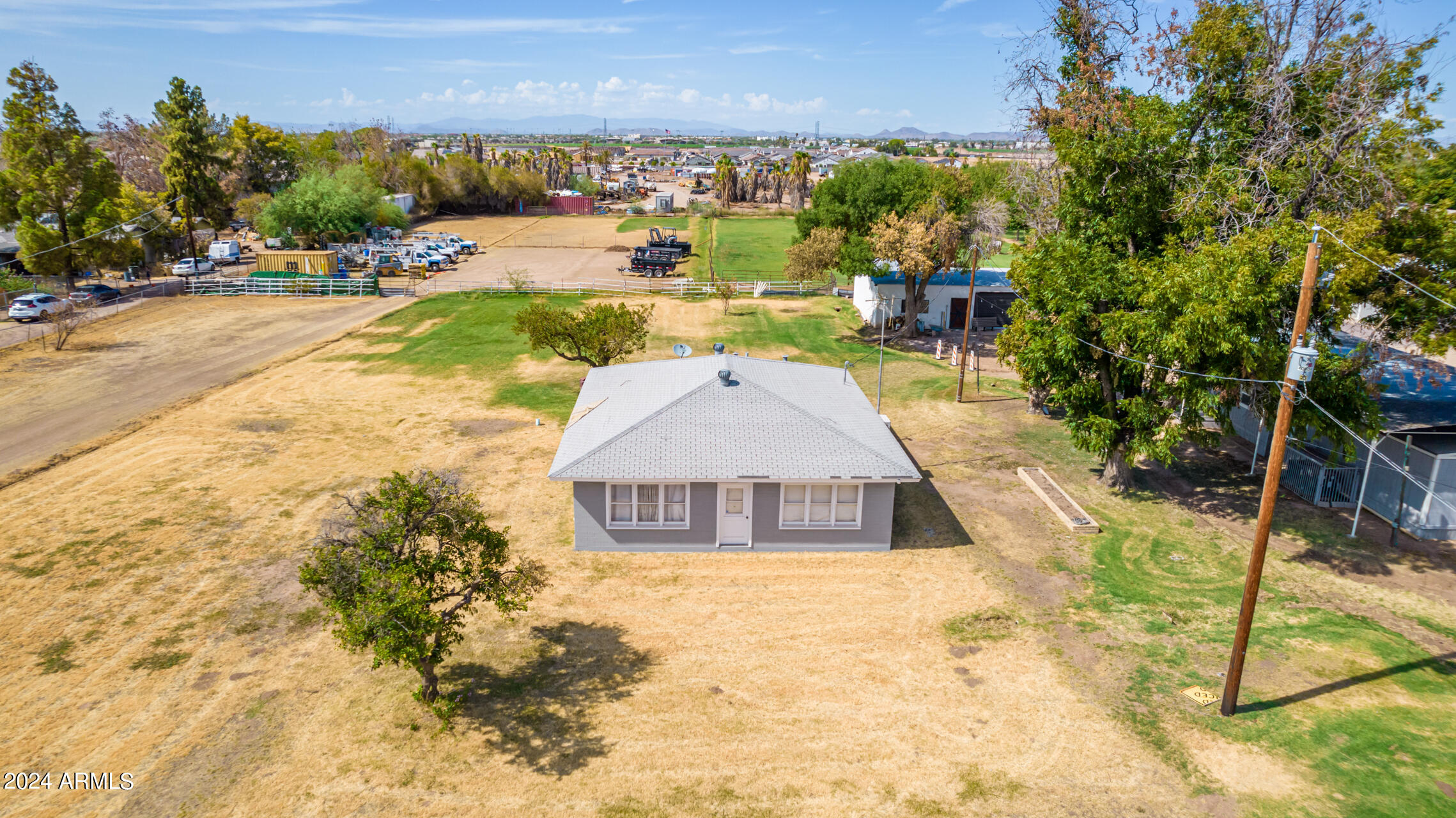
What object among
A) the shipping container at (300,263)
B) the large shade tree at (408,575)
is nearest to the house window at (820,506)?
the large shade tree at (408,575)

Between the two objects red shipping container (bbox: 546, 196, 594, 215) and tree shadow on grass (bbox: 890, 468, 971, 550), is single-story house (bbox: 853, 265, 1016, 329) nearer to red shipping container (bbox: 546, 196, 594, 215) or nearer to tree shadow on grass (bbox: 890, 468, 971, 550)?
tree shadow on grass (bbox: 890, 468, 971, 550)

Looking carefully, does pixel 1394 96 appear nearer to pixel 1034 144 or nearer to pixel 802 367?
pixel 1034 144

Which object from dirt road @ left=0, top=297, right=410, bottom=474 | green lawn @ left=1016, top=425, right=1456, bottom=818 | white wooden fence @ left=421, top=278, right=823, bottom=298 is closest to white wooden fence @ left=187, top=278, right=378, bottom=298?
dirt road @ left=0, top=297, right=410, bottom=474

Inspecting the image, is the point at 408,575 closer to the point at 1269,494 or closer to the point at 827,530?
the point at 827,530

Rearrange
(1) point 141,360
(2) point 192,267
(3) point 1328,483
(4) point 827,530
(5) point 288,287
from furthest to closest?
(2) point 192,267
(5) point 288,287
(1) point 141,360
(3) point 1328,483
(4) point 827,530

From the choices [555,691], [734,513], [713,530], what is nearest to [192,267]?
[713,530]

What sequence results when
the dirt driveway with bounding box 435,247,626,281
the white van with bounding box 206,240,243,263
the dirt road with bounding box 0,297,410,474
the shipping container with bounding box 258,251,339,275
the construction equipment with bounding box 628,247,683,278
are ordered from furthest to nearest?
the white van with bounding box 206,240,243,263 → the construction equipment with bounding box 628,247,683,278 → the dirt driveway with bounding box 435,247,626,281 → the shipping container with bounding box 258,251,339,275 → the dirt road with bounding box 0,297,410,474

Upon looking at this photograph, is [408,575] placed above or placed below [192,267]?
below
